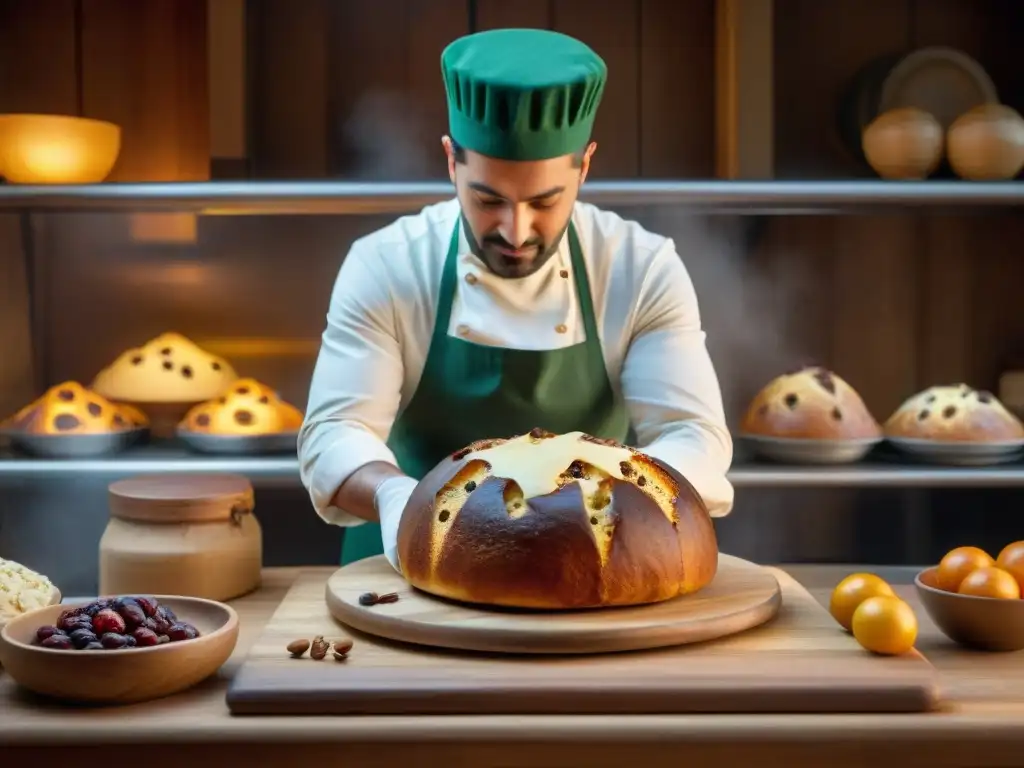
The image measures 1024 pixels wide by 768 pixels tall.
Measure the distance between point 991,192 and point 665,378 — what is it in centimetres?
112

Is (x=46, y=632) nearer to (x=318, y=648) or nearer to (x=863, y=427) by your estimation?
(x=318, y=648)

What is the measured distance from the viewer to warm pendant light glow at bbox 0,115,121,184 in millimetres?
2400

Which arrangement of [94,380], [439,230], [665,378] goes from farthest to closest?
[94,380]
[439,230]
[665,378]

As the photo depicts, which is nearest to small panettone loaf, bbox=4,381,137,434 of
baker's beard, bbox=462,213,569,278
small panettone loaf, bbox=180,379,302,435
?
small panettone loaf, bbox=180,379,302,435

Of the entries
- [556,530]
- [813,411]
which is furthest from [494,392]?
[813,411]

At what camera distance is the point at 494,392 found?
172 centimetres

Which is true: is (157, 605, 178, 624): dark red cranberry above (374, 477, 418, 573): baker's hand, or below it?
below

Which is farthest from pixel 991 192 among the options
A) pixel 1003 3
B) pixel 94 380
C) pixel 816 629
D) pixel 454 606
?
pixel 94 380

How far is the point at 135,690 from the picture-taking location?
1.01 meters

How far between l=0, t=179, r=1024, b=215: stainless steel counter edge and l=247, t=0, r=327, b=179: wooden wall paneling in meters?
0.31

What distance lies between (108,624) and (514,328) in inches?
33.1

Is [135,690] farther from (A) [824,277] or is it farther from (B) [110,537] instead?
(A) [824,277]

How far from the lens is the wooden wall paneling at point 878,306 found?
2.79m

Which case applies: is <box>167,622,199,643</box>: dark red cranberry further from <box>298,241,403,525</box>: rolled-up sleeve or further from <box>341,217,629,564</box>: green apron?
<box>341,217,629,564</box>: green apron
